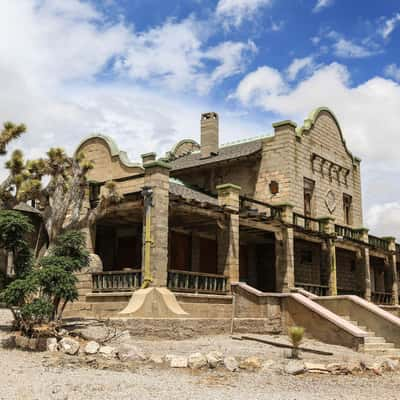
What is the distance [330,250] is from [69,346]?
16243 mm

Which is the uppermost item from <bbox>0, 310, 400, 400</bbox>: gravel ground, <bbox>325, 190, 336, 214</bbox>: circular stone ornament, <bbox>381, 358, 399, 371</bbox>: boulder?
<bbox>325, 190, 336, 214</bbox>: circular stone ornament

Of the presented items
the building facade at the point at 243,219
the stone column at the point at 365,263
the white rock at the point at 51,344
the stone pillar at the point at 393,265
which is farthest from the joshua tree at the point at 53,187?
the stone pillar at the point at 393,265

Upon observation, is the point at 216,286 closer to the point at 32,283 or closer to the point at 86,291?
the point at 86,291

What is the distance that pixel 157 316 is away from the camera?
15.9 metres

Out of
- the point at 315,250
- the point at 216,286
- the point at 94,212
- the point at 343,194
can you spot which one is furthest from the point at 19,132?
the point at 343,194

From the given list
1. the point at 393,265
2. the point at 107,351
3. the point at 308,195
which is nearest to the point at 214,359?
the point at 107,351

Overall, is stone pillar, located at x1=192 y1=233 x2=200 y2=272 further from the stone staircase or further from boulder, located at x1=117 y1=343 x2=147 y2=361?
boulder, located at x1=117 y1=343 x2=147 y2=361

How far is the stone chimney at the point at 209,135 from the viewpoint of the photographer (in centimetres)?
2908

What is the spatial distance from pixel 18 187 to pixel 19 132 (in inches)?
68.8

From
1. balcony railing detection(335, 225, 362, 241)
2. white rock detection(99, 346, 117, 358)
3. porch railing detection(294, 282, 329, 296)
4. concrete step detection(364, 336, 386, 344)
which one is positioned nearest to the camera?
white rock detection(99, 346, 117, 358)

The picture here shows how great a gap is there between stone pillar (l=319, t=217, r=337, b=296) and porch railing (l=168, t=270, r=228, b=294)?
734 cm

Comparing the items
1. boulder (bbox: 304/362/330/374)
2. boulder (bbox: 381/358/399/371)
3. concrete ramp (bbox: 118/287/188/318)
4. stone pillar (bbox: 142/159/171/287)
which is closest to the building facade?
stone pillar (bbox: 142/159/171/287)

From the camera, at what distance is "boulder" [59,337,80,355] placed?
11922 millimetres

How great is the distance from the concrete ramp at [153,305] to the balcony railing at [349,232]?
12720 mm
